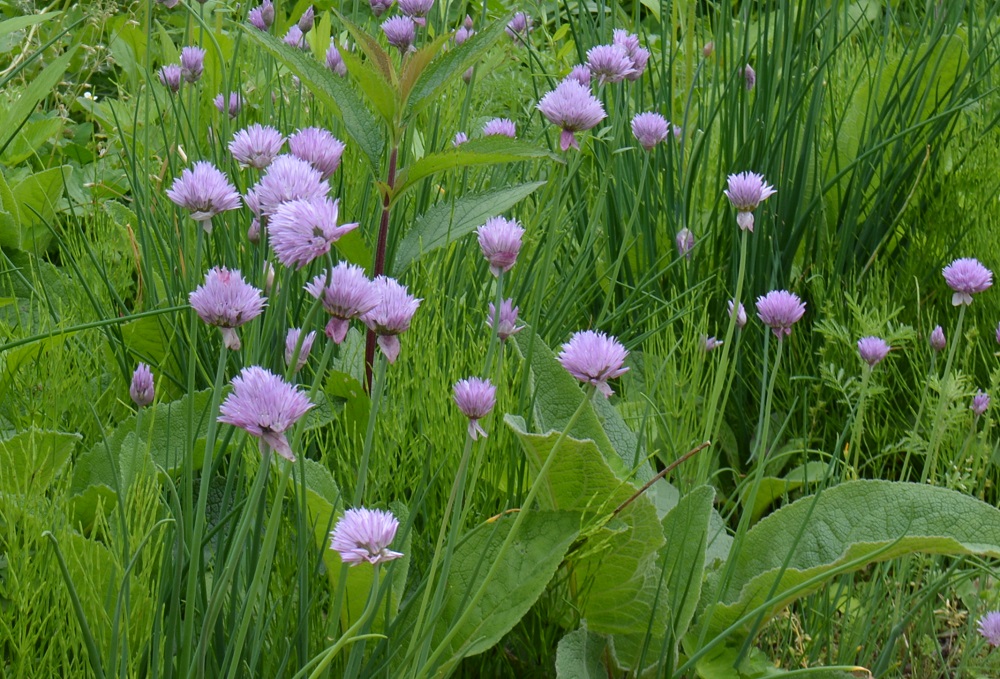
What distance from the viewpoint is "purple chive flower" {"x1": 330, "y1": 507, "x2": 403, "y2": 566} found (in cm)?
64

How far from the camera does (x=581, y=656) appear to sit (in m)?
0.95

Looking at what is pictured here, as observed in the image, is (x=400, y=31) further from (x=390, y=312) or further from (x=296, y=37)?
(x=390, y=312)

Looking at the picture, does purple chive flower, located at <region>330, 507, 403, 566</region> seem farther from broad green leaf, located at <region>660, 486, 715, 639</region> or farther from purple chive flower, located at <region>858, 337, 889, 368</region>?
purple chive flower, located at <region>858, 337, 889, 368</region>

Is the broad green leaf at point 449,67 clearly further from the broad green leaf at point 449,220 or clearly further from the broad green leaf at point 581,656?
the broad green leaf at point 581,656

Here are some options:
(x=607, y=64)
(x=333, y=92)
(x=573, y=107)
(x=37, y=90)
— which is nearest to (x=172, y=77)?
(x=37, y=90)

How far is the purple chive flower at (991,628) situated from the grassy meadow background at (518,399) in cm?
2

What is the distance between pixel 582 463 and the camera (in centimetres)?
96

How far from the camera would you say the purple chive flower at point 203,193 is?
82 centimetres

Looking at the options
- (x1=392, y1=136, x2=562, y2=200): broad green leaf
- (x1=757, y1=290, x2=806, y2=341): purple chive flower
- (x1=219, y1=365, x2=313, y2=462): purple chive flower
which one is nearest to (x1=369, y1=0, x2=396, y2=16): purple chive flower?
(x1=392, y1=136, x2=562, y2=200): broad green leaf

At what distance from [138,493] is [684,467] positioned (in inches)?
23.3

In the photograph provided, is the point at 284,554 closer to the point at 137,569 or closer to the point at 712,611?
the point at 137,569

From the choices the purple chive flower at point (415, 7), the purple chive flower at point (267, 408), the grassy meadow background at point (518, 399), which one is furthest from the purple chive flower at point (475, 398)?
the purple chive flower at point (415, 7)

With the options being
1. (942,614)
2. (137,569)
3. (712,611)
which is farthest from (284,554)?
(942,614)

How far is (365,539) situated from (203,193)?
33 centimetres
